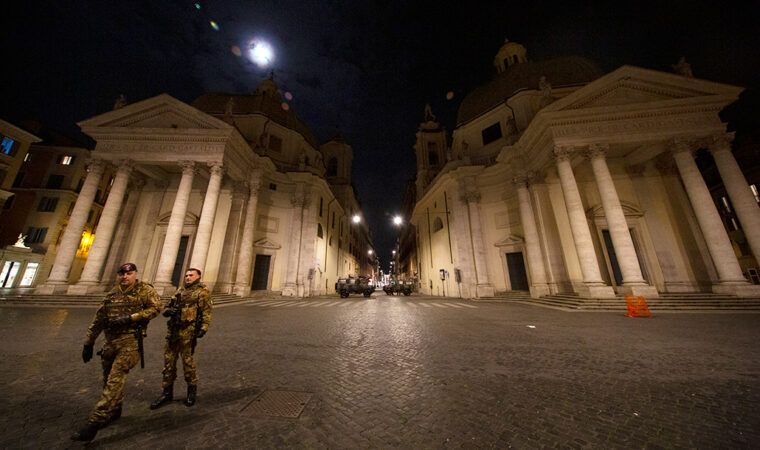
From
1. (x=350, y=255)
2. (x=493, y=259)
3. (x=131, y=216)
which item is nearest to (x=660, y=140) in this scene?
(x=493, y=259)

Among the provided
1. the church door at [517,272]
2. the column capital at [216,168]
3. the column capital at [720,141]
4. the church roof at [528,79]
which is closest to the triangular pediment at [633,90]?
the column capital at [720,141]

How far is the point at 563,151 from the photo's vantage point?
13914mm

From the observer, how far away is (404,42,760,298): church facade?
1232cm

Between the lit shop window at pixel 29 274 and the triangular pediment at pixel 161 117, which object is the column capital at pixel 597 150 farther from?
the lit shop window at pixel 29 274

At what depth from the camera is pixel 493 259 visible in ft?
63.4

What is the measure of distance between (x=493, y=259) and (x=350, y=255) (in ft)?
70.6

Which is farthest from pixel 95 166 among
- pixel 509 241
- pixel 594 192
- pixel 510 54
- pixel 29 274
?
pixel 510 54

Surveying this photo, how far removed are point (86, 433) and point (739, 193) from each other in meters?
22.1

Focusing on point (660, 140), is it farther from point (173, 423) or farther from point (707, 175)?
point (707, 175)

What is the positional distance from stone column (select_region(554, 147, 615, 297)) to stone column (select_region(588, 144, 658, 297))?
35.0 inches

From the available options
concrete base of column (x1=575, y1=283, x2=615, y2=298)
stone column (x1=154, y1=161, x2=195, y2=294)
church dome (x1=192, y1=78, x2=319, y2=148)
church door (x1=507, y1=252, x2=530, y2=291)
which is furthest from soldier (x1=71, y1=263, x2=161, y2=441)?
church dome (x1=192, y1=78, x2=319, y2=148)

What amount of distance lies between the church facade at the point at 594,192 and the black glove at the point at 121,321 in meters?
15.6

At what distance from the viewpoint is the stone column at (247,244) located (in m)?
17.5

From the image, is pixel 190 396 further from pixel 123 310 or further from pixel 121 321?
pixel 123 310
